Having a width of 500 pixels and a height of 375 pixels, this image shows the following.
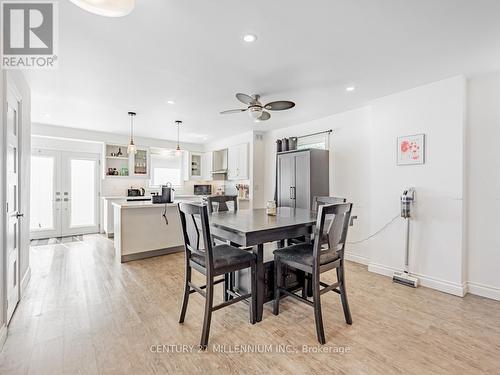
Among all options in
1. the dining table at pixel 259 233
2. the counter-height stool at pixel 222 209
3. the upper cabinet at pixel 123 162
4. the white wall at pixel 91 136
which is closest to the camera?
the dining table at pixel 259 233

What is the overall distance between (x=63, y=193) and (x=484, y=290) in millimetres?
7779

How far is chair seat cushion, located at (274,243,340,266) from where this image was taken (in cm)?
204

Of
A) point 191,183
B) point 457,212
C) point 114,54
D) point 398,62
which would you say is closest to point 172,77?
point 114,54

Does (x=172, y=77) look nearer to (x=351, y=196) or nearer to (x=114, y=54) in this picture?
(x=114, y=54)

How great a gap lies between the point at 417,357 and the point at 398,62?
2.68 m

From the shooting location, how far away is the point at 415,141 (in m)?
3.13

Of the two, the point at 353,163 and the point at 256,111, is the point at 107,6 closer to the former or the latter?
the point at 256,111

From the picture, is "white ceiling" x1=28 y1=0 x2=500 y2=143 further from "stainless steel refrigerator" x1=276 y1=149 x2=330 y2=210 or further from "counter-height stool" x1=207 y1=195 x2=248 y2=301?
"counter-height stool" x1=207 y1=195 x2=248 y2=301

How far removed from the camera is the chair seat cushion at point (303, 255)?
204 cm

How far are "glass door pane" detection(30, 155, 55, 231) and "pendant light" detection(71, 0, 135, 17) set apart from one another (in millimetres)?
5529

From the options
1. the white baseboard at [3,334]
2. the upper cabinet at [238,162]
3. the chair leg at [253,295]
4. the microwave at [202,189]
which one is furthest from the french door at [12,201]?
the microwave at [202,189]

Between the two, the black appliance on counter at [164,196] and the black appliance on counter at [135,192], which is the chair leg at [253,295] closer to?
the black appliance on counter at [164,196]

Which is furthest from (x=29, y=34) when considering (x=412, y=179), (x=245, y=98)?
(x=412, y=179)

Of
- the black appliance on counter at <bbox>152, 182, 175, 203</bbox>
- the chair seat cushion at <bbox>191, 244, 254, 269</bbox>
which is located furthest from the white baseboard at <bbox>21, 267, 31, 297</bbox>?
the chair seat cushion at <bbox>191, 244, 254, 269</bbox>
